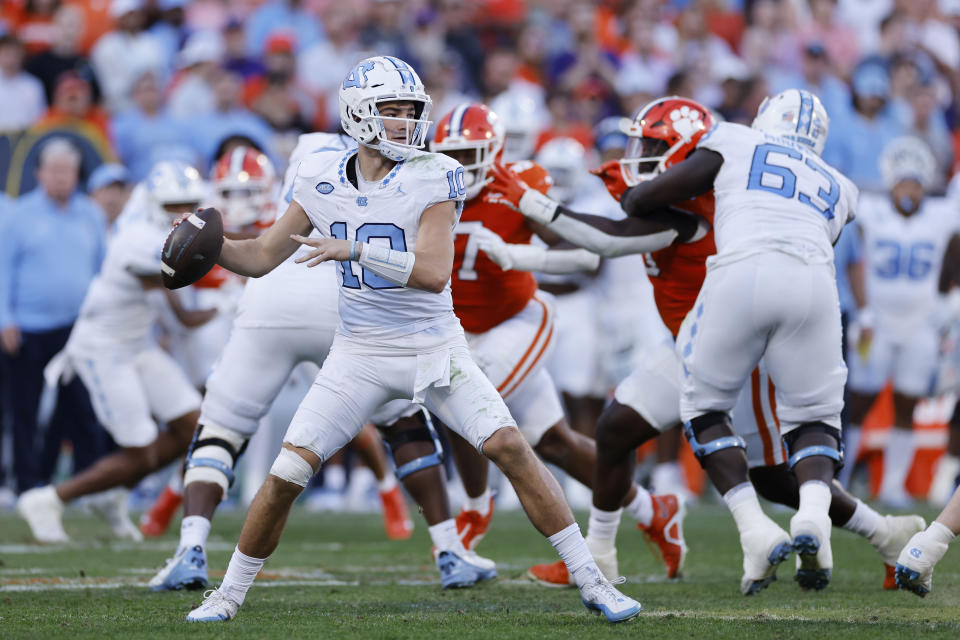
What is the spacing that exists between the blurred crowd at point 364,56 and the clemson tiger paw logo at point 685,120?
3.14m

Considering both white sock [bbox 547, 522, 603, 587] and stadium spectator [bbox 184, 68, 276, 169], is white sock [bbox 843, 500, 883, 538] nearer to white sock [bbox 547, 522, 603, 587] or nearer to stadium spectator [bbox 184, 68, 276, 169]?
white sock [bbox 547, 522, 603, 587]

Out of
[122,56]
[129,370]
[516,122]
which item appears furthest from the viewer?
[122,56]

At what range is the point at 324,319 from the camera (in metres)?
5.80

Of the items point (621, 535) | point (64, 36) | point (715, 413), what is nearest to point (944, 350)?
point (621, 535)

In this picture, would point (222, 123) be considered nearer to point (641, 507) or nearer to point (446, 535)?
point (446, 535)

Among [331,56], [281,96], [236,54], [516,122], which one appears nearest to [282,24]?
[331,56]

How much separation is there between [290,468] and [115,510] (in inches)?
148

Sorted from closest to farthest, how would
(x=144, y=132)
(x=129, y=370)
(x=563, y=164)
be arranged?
(x=129, y=370), (x=563, y=164), (x=144, y=132)

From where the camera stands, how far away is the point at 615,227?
5555 millimetres

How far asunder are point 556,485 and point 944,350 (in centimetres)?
619

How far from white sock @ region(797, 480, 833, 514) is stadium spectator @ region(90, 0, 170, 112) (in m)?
8.36

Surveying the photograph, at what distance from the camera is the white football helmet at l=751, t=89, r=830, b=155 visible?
5652mm

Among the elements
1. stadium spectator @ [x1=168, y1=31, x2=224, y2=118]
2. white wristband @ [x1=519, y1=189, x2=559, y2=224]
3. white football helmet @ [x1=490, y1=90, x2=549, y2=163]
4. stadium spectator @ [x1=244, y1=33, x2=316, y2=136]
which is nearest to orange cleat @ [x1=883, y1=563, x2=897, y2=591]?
white wristband @ [x1=519, y1=189, x2=559, y2=224]

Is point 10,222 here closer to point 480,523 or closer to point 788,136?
point 480,523
